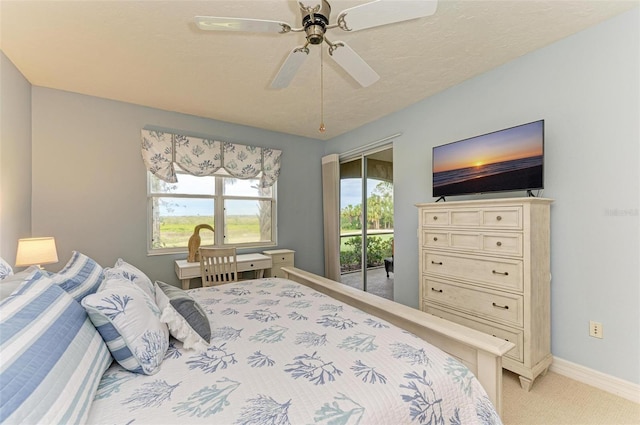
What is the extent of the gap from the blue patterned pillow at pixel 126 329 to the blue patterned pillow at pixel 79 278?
6.7 inches

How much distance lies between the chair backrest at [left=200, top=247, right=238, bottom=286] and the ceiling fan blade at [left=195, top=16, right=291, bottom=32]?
220 cm

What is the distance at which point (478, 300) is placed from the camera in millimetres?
2209

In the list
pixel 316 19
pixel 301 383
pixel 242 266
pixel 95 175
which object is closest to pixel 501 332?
pixel 301 383

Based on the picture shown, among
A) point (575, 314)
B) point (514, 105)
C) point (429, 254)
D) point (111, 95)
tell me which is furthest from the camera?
point (111, 95)

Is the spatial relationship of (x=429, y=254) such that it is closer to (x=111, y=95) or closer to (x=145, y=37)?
(x=145, y=37)

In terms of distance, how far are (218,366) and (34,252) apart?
2148 mm

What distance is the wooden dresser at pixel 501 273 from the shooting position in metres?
1.93

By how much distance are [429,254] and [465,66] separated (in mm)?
1751

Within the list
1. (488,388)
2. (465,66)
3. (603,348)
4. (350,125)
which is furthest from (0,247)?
(603,348)

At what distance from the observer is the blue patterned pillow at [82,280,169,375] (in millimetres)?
1029

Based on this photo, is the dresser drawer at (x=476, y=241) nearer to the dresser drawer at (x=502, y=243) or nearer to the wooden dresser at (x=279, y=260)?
the dresser drawer at (x=502, y=243)

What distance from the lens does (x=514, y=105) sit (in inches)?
94.2

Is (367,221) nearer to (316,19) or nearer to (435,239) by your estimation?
(435,239)

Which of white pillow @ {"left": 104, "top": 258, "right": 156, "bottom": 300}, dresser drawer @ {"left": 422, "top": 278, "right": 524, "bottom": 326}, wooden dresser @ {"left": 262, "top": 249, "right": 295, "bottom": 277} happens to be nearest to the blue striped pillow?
white pillow @ {"left": 104, "top": 258, "right": 156, "bottom": 300}
